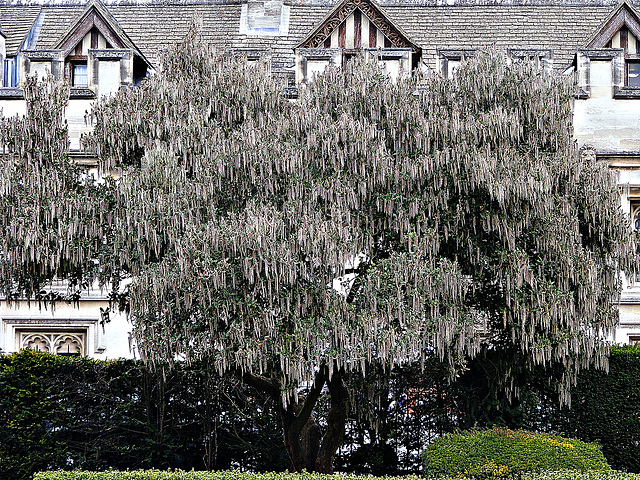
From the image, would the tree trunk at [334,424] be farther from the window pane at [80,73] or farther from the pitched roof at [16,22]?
the pitched roof at [16,22]

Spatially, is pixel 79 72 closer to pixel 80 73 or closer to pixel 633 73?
pixel 80 73

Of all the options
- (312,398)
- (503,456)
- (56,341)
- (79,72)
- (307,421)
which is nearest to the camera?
(503,456)

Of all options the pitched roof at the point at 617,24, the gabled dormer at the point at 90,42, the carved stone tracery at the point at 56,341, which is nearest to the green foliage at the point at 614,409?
the pitched roof at the point at 617,24

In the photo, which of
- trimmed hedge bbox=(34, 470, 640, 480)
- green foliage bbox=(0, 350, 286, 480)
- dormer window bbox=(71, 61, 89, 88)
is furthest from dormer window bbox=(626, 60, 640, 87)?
dormer window bbox=(71, 61, 89, 88)

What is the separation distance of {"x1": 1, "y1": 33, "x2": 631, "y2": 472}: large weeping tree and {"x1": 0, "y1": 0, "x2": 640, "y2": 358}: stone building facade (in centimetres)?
132

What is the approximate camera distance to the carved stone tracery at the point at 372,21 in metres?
14.8

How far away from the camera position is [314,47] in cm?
1410

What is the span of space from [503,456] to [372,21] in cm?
937

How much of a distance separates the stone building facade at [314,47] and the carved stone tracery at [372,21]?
0.02 m

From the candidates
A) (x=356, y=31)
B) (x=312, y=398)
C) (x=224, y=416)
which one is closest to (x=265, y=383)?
(x=312, y=398)

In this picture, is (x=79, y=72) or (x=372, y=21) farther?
(x=79, y=72)

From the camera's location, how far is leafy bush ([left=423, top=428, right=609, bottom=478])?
323 inches

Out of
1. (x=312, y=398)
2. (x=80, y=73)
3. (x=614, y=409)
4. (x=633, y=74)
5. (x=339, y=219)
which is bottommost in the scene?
(x=614, y=409)

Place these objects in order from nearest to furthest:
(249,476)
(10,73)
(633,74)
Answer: (249,476), (633,74), (10,73)
